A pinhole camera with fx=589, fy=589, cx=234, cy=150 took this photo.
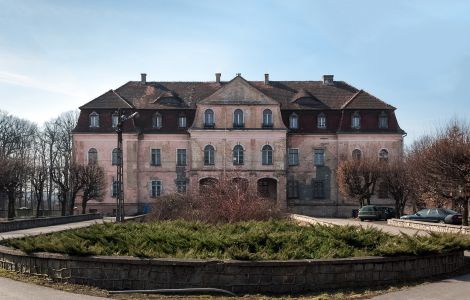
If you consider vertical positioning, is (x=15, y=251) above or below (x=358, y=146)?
below

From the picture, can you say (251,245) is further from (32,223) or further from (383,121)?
(383,121)

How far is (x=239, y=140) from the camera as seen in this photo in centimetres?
6056

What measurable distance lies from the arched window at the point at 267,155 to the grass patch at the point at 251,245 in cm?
4426

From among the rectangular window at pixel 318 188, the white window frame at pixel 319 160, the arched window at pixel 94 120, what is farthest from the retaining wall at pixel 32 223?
the white window frame at pixel 319 160

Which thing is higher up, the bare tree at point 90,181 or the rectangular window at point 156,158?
the rectangular window at point 156,158

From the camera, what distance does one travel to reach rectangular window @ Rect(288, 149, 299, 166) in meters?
62.2

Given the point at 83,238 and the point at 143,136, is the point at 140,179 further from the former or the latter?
the point at 83,238

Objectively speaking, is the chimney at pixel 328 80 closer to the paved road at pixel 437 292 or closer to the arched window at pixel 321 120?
the arched window at pixel 321 120

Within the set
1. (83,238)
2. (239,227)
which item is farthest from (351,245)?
(83,238)

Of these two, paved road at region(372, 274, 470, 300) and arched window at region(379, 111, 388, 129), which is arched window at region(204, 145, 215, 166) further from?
paved road at region(372, 274, 470, 300)

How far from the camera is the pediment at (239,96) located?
59.8m

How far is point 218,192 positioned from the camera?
96.7 feet

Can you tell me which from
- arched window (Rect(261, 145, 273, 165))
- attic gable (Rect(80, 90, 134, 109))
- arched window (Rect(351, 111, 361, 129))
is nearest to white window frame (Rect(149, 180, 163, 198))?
attic gable (Rect(80, 90, 134, 109))

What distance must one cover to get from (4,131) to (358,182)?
45115 millimetres
